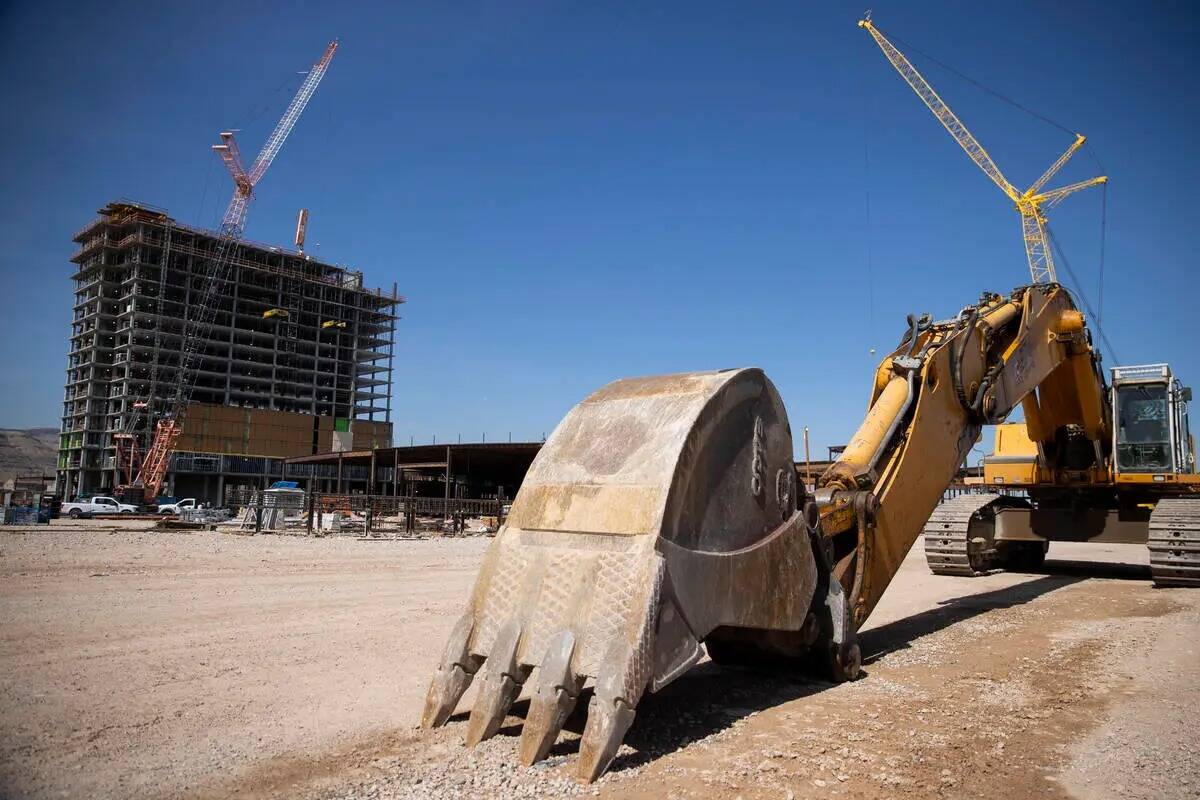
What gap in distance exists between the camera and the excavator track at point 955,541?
1512cm

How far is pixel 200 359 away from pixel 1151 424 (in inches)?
3886

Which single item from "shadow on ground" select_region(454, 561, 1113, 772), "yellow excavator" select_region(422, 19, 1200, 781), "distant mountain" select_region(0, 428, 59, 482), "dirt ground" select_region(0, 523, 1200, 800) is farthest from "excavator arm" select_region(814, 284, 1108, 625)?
"distant mountain" select_region(0, 428, 59, 482)

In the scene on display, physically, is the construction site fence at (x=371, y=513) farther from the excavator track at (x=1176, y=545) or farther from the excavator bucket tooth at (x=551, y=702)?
the excavator bucket tooth at (x=551, y=702)

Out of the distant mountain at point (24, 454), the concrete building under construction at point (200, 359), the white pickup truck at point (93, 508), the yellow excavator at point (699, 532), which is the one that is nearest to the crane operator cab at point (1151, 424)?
the yellow excavator at point (699, 532)

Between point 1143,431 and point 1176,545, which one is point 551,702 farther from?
point 1143,431

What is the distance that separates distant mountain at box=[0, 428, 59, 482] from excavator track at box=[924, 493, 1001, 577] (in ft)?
466

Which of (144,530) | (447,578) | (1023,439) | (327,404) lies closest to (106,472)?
(327,404)

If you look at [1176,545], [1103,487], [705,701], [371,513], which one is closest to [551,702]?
[705,701]

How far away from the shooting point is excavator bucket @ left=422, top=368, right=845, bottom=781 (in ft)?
14.3

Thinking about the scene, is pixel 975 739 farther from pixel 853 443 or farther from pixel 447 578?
pixel 447 578

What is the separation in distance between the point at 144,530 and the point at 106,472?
71.7 m

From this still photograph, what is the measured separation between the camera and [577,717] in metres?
5.31

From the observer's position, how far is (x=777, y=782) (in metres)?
4.27

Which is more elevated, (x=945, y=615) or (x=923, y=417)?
(x=923, y=417)
